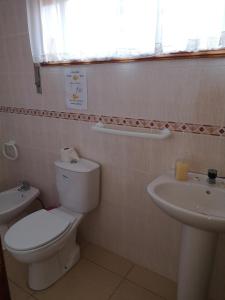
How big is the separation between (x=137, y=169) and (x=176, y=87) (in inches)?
23.6

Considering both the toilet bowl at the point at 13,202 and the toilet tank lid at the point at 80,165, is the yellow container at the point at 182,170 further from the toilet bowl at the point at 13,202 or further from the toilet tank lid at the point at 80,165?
the toilet bowl at the point at 13,202

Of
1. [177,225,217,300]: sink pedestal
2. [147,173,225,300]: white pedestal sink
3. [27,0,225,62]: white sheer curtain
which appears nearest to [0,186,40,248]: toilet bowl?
[27,0,225,62]: white sheer curtain

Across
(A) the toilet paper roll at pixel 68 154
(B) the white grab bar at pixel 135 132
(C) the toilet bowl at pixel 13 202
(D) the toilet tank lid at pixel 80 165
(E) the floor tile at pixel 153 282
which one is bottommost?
Answer: (E) the floor tile at pixel 153 282

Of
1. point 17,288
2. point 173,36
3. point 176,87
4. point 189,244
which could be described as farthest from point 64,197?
point 173,36

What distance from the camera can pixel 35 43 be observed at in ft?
5.91

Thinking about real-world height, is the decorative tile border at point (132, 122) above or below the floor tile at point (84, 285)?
above

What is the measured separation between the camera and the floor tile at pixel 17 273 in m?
1.71

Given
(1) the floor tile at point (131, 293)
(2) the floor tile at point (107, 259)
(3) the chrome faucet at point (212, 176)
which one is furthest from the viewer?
(2) the floor tile at point (107, 259)

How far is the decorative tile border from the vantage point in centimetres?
132

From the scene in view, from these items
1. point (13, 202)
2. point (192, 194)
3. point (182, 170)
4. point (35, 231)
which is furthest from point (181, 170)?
point (13, 202)

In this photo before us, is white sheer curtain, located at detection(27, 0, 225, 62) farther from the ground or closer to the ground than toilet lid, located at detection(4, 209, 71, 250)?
farther from the ground

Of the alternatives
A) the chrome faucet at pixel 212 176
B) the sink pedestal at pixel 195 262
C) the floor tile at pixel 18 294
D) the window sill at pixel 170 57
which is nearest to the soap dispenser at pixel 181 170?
the chrome faucet at pixel 212 176

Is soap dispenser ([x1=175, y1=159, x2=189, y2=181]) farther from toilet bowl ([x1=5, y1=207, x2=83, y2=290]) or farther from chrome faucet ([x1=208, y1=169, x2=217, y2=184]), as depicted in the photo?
toilet bowl ([x1=5, y1=207, x2=83, y2=290])

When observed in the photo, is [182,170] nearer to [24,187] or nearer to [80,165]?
[80,165]
